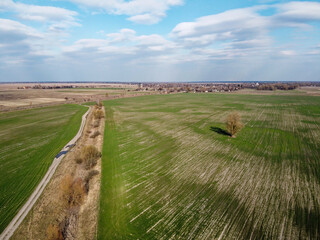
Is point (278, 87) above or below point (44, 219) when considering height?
above

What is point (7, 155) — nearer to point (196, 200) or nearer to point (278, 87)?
point (196, 200)

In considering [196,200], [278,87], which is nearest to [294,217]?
[196,200]

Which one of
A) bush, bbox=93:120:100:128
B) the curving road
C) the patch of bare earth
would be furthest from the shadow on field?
the curving road

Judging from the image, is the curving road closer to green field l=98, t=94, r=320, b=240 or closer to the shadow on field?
green field l=98, t=94, r=320, b=240

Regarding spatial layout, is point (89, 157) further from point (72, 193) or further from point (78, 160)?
point (72, 193)

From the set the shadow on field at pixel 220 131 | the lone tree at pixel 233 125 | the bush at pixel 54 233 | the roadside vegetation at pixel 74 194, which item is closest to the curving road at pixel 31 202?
the roadside vegetation at pixel 74 194

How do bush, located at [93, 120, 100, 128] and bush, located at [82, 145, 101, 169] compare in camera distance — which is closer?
bush, located at [82, 145, 101, 169]
